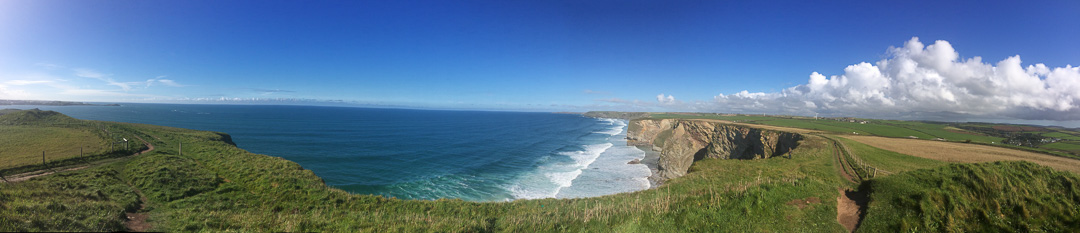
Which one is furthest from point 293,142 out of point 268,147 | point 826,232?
point 826,232

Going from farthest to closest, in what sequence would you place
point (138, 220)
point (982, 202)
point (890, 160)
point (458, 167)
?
point (458, 167)
point (890, 160)
point (138, 220)
point (982, 202)

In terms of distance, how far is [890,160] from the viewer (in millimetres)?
21969

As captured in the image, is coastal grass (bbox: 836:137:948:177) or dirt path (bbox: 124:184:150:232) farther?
coastal grass (bbox: 836:137:948:177)

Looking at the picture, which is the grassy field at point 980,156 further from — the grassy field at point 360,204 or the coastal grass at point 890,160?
the grassy field at point 360,204

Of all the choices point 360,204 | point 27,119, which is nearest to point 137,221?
point 360,204

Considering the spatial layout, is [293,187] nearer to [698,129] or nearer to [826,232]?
[826,232]

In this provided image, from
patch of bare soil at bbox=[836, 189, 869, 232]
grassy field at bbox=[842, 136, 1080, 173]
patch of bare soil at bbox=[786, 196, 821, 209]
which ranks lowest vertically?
patch of bare soil at bbox=[836, 189, 869, 232]

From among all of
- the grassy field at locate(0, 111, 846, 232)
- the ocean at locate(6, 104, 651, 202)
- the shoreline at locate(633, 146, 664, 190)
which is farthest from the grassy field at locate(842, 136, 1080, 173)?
the ocean at locate(6, 104, 651, 202)

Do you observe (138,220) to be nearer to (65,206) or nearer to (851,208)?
(65,206)

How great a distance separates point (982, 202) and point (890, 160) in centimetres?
1817

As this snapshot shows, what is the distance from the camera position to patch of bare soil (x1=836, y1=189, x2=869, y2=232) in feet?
33.0

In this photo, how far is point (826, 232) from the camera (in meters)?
9.30

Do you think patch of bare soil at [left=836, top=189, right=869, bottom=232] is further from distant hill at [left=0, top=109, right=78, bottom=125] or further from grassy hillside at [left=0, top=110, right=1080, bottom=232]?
distant hill at [left=0, top=109, right=78, bottom=125]

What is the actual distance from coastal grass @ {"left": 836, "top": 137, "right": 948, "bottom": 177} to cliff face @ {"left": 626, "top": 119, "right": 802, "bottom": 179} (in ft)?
19.5
